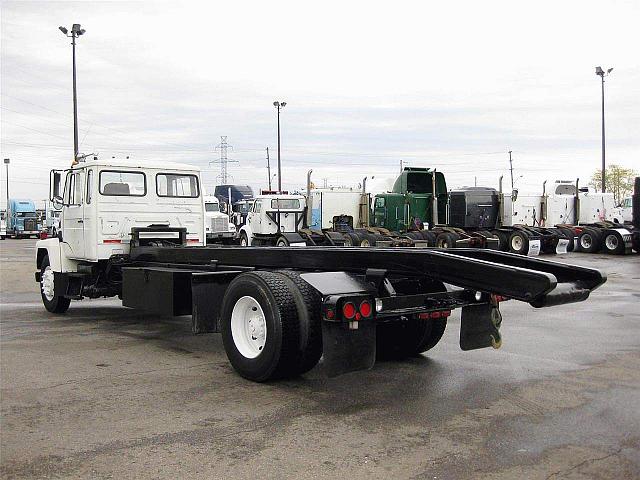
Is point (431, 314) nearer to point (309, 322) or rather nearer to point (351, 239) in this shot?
point (309, 322)

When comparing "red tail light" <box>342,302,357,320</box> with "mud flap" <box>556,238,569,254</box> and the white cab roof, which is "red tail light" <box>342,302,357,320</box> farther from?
"mud flap" <box>556,238,569,254</box>

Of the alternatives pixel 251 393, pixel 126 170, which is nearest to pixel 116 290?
pixel 126 170

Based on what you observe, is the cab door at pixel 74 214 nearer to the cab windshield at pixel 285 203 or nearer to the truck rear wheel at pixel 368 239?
the truck rear wheel at pixel 368 239

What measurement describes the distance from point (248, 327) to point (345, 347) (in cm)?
147

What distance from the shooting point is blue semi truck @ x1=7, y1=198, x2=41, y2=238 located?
51.7 meters

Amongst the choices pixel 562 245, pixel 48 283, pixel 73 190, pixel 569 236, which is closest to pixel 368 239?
pixel 562 245

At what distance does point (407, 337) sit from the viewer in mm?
7461

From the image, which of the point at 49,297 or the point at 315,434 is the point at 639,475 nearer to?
the point at 315,434

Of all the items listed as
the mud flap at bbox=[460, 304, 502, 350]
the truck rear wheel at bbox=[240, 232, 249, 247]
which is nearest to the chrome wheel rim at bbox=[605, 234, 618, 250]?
the truck rear wheel at bbox=[240, 232, 249, 247]

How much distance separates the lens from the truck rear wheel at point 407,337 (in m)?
7.41

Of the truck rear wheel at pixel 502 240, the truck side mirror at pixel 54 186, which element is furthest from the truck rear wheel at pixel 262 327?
the truck rear wheel at pixel 502 240

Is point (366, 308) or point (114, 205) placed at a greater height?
point (114, 205)

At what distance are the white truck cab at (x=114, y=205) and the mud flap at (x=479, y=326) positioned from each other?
6.06 meters

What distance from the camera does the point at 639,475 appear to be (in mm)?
4180
